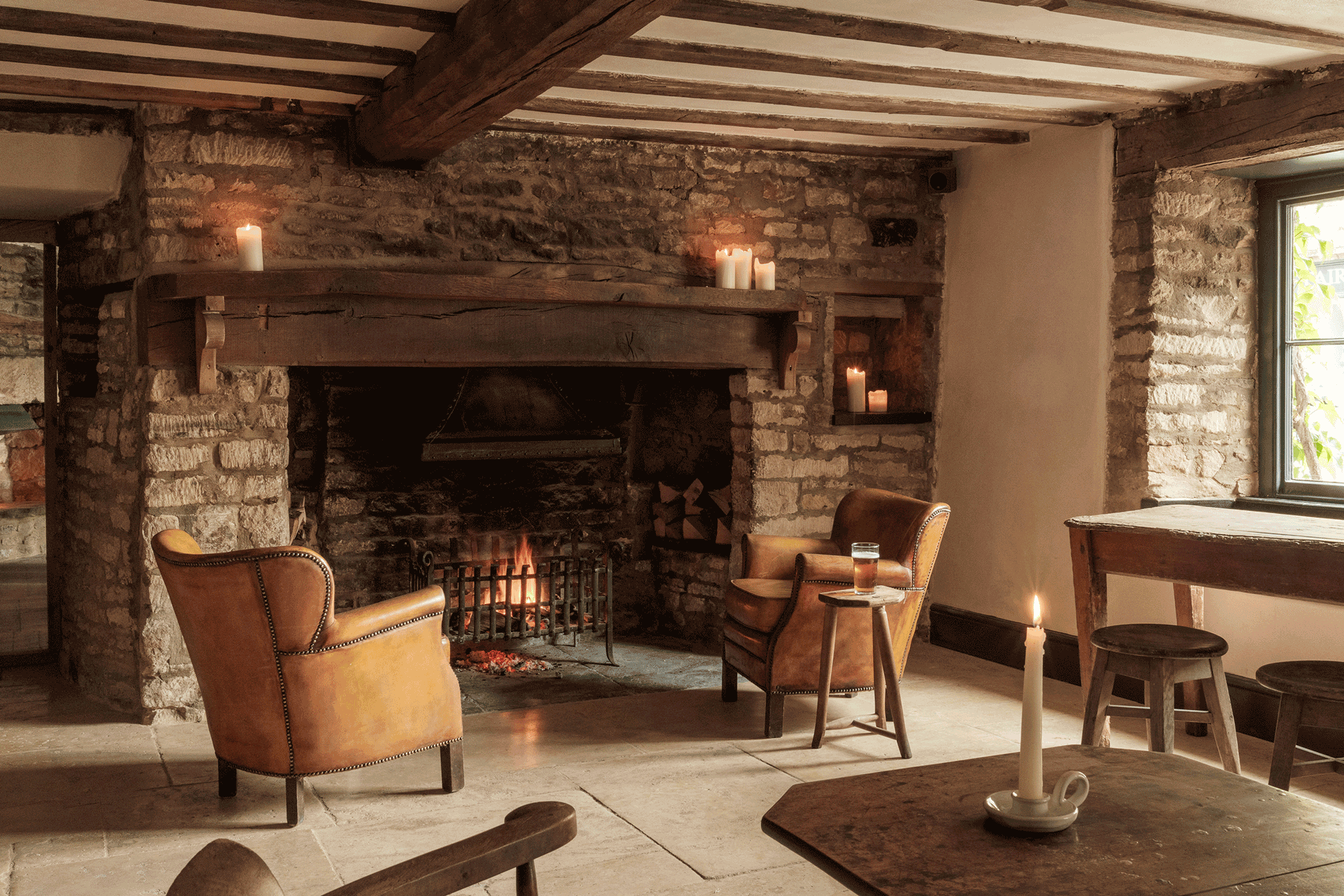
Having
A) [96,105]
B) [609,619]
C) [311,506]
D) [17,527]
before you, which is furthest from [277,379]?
[17,527]

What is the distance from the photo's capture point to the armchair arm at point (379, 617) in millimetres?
3037

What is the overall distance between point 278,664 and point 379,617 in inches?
11.7

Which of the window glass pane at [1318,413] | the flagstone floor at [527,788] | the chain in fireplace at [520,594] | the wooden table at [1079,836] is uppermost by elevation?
the window glass pane at [1318,413]

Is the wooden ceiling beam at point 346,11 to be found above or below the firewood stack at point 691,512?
above

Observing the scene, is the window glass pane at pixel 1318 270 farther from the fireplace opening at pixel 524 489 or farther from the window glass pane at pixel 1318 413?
the fireplace opening at pixel 524 489

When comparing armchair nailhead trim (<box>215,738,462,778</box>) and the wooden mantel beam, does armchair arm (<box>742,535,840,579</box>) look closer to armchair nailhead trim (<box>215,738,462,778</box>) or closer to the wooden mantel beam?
armchair nailhead trim (<box>215,738,462,778</box>)

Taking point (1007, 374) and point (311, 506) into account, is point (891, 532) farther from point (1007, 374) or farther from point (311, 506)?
point (311, 506)

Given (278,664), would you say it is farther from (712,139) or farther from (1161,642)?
(712,139)

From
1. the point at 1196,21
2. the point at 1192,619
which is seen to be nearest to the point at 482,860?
the point at 1196,21

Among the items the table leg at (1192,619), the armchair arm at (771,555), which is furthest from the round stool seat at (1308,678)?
the armchair arm at (771,555)

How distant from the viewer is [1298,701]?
283 cm

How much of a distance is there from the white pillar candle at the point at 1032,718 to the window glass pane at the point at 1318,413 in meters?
3.32

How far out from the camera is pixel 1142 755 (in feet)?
6.34

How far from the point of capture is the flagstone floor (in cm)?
281
